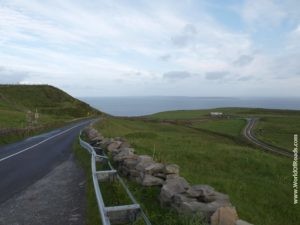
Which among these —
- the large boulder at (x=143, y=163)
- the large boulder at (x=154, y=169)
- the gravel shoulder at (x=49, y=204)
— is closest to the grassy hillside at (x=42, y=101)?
the gravel shoulder at (x=49, y=204)

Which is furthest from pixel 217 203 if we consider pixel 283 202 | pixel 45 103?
pixel 45 103

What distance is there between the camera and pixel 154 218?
9281 millimetres

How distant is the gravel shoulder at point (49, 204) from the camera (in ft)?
32.6

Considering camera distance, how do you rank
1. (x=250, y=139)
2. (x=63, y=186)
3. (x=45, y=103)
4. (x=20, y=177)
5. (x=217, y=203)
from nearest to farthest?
(x=217, y=203)
(x=63, y=186)
(x=20, y=177)
(x=250, y=139)
(x=45, y=103)

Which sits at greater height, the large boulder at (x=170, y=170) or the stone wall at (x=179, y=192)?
the large boulder at (x=170, y=170)

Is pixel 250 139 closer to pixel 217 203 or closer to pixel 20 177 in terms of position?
pixel 20 177

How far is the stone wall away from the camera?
809cm

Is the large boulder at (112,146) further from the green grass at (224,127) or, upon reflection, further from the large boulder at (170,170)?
the green grass at (224,127)

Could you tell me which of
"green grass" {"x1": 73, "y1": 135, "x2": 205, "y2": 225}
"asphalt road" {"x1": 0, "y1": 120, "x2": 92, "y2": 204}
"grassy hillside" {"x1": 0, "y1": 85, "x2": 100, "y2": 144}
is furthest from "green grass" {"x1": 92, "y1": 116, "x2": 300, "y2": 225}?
"grassy hillside" {"x1": 0, "y1": 85, "x2": 100, "y2": 144}

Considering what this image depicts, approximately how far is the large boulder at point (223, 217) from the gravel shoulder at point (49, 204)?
3.59m

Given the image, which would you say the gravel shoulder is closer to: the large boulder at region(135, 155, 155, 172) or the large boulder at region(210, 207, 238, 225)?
the large boulder at region(135, 155, 155, 172)

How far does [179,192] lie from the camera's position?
9734 mm

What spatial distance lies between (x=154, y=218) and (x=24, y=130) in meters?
33.7

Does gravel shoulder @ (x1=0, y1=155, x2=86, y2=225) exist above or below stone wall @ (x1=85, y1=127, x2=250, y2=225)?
below
